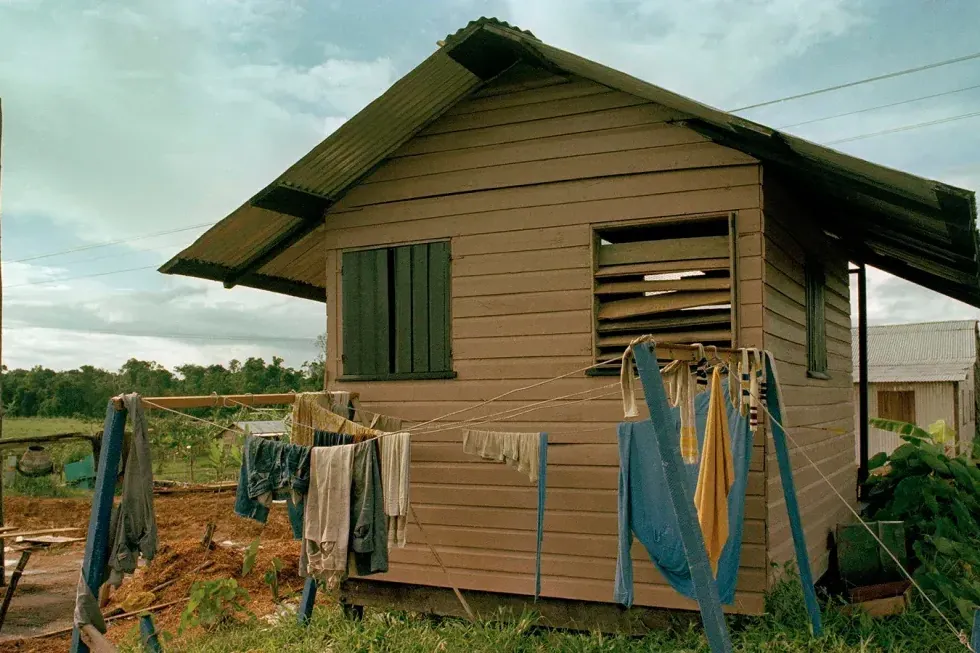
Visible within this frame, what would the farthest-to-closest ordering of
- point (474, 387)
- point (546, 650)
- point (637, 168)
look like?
point (474, 387) → point (637, 168) → point (546, 650)

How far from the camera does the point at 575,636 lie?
6.75 meters

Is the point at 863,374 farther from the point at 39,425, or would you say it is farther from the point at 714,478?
the point at 39,425

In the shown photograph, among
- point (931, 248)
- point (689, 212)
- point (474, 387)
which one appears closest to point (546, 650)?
point (474, 387)

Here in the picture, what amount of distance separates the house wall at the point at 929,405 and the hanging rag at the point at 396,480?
2032 cm

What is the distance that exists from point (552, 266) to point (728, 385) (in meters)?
2.17

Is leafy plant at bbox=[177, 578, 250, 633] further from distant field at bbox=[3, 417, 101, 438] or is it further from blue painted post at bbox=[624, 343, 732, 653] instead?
distant field at bbox=[3, 417, 101, 438]

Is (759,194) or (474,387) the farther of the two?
(474,387)

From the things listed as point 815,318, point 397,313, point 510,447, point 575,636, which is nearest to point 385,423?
point 397,313

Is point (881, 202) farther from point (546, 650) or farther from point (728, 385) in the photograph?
point (546, 650)

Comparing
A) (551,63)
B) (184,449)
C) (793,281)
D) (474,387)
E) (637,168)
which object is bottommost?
(184,449)

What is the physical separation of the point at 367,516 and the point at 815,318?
5.53 m

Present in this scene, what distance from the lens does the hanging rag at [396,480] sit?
626cm

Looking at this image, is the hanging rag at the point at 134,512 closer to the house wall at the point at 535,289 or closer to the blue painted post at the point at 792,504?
the house wall at the point at 535,289

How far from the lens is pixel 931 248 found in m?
7.98
